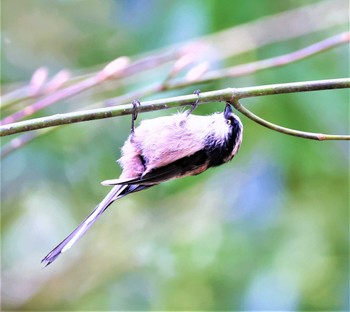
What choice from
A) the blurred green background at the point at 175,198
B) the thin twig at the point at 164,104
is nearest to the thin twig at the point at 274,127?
the thin twig at the point at 164,104

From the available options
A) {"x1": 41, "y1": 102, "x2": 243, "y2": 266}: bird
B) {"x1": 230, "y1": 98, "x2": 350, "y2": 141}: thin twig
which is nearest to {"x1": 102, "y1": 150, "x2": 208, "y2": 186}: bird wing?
{"x1": 41, "y1": 102, "x2": 243, "y2": 266}: bird

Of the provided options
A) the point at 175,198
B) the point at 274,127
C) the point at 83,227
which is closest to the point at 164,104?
the point at 274,127

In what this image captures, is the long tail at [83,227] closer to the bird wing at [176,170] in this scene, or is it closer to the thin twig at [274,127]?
the bird wing at [176,170]

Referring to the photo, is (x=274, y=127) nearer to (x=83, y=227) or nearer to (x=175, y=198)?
(x=83, y=227)

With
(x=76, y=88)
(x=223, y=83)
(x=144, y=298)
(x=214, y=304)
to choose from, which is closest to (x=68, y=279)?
(x=144, y=298)

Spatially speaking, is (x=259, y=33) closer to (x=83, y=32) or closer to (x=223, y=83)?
(x=223, y=83)

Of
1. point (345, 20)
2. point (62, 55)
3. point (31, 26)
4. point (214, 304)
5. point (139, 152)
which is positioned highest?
point (31, 26)
